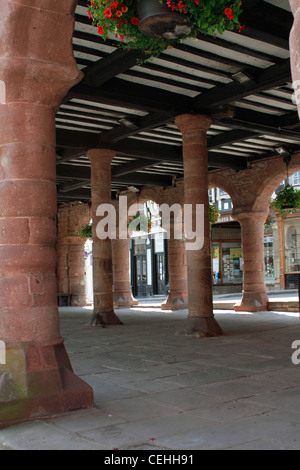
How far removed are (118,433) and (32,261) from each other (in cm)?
140

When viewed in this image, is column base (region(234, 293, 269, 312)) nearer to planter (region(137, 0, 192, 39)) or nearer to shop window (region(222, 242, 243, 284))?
shop window (region(222, 242, 243, 284))

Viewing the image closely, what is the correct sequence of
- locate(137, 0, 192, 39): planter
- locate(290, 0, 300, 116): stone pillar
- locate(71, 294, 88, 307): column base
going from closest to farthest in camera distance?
1. locate(290, 0, 300, 116): stone pillar
2. locate(137, 0, 192, 39): planter
3. locate(71, 294, 88, 307): column base

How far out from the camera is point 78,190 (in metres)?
16.7

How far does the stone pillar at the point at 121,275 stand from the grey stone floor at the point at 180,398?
323 inches

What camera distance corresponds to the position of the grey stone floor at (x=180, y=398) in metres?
3.03

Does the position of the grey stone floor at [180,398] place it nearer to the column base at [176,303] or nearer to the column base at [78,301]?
the column base at [176,303]

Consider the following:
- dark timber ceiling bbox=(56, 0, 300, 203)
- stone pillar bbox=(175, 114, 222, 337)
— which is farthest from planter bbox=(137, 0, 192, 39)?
stone pillar bbox=(175, 114, 222, 337)

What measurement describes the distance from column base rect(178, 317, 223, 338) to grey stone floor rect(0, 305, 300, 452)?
28 cm

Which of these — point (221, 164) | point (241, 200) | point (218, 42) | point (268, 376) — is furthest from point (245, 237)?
point (268, 376)

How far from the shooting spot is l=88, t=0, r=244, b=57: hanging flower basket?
3.92m

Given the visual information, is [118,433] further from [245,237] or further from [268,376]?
[245,237]

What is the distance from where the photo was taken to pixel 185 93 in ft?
29.0

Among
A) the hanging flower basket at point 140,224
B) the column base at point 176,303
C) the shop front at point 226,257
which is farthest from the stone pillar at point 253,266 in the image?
the shop front at point 226,257

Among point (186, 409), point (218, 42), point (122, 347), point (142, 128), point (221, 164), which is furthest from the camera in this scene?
point (221, 164)
